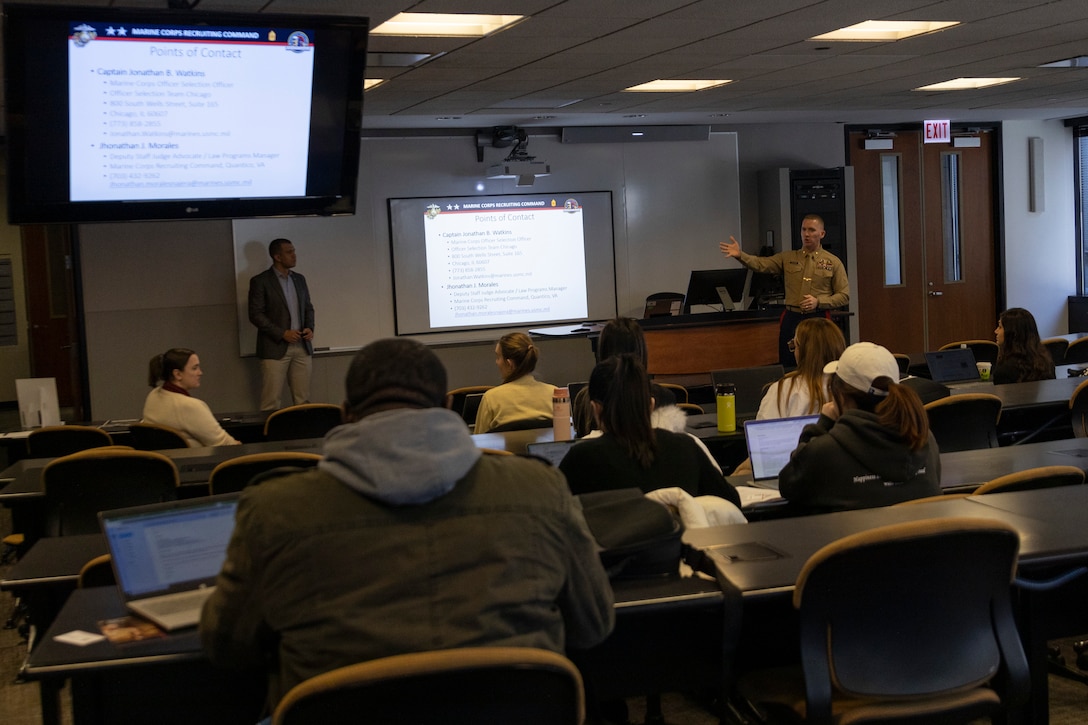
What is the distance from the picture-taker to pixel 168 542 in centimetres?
230

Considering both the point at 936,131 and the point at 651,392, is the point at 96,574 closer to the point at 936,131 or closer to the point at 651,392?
the point at 651,392

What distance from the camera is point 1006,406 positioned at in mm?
5129

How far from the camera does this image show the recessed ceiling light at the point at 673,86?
8.26 metres

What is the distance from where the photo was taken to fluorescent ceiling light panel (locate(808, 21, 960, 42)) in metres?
6.44

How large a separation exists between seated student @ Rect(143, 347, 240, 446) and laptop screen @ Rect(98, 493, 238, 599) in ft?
9.82

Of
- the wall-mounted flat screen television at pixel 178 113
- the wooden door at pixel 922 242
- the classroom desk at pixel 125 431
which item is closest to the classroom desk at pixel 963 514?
the wall-mounted flat screen television at pixel 178 113

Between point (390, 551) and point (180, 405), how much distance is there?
382 cm

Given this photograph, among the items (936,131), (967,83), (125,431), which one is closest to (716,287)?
(967,83)

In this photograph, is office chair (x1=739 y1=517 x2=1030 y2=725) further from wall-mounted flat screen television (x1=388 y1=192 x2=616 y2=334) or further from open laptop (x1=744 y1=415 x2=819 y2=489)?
wall-mounted flat screen television (x1=388 y1=192 x2=616 y2=334)

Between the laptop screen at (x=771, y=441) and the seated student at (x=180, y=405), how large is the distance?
2.65 m

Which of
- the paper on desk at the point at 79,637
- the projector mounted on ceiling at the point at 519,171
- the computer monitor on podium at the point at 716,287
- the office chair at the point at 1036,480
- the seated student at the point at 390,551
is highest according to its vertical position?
the projector mounted on ceiling at the point at 519,171

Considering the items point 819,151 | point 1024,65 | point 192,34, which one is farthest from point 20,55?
point 819,151

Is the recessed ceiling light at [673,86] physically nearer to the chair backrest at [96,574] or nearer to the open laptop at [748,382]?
the open laptop at [748,382]

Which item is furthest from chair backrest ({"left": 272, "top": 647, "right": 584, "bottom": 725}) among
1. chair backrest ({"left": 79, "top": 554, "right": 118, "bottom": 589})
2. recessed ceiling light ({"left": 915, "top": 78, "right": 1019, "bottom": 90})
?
recessed ceiling light ({"left": 915, "top": 78, "right": 1019, "bottom": 90})
